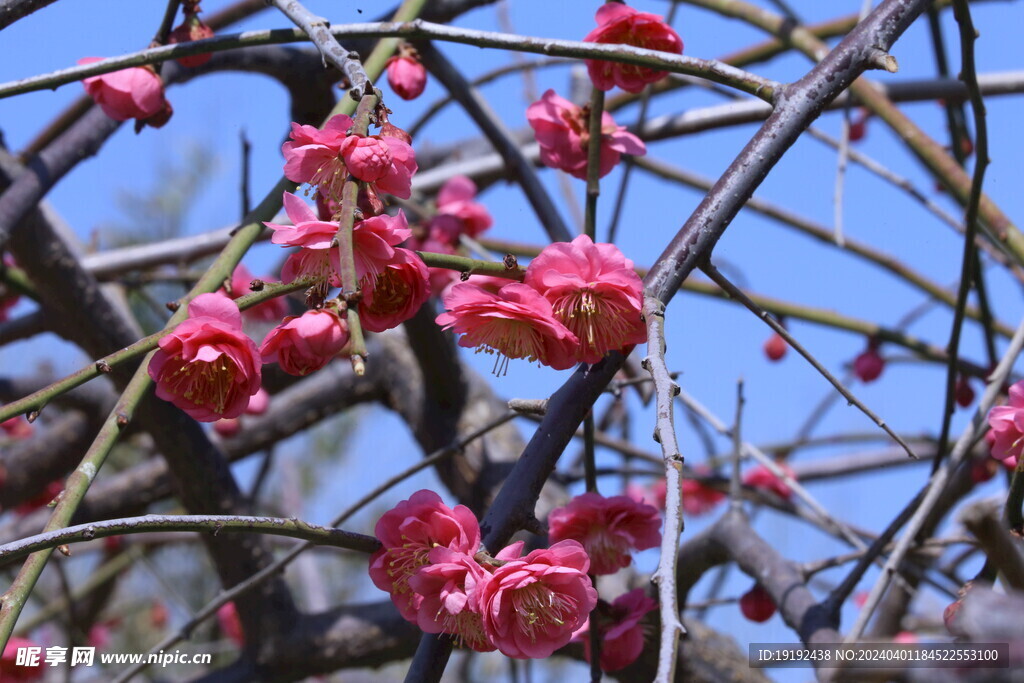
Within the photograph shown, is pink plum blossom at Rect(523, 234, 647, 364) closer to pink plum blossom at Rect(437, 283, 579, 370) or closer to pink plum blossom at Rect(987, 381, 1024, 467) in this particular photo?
pink plum blossom at Rect(437, 283, 579, 370)

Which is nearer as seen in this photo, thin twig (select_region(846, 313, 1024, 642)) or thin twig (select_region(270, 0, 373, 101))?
thin twig (select_region(270, 0, 373, 101))

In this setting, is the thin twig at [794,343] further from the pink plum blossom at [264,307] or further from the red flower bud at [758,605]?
the pink plum blossom at [264,307]

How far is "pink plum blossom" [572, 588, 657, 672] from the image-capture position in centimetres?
112

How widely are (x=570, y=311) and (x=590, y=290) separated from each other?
0.03 metres

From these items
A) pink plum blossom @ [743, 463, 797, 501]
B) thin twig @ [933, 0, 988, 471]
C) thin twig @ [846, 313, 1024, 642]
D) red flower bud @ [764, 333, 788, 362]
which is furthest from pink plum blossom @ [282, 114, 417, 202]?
red flower bud @ [764, 333, 788, 362]

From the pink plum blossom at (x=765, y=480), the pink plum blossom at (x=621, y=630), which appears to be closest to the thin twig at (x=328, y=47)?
the pink plum blossom at (x=621, y=630)

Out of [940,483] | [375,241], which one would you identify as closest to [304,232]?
[375,241]

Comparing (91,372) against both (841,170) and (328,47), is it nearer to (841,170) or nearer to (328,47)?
(328,47)

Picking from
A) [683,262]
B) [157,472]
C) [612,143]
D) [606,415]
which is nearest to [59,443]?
[157,472]

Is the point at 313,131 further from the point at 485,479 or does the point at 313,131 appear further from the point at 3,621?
the point at 485,479

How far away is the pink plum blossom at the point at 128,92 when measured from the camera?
120 centimetres

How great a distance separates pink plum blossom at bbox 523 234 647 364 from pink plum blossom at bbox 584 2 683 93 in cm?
38

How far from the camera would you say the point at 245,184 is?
1.65m

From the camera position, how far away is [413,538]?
0.85m
